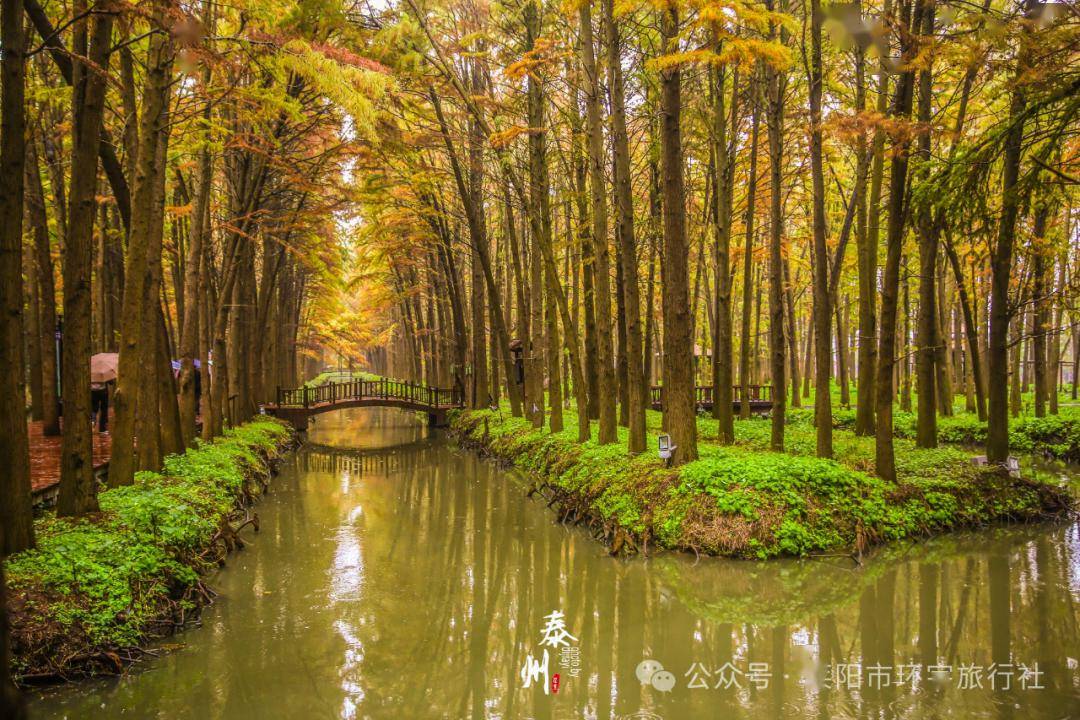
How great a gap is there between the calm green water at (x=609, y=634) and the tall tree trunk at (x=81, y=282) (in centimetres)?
204

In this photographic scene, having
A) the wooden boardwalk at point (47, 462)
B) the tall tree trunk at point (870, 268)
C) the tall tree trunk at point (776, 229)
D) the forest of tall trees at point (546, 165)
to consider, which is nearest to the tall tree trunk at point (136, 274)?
the forest of tall trees at point (546, 165)

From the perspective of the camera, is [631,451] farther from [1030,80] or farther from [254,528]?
[1030,80]

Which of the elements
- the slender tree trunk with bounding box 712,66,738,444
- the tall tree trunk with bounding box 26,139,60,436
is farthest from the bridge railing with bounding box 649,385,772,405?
the tall tree trunk with bounding box 26,139,60,436

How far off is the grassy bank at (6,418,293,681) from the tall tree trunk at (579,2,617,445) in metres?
6.98

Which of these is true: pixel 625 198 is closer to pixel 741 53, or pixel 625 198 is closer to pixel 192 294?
pixel 741 53

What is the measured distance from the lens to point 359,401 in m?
27.9

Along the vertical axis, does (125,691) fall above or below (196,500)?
below

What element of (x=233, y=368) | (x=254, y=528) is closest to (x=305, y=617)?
(x=254, y=528)

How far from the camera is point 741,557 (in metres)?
8.77

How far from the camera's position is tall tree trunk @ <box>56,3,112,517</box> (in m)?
7.11

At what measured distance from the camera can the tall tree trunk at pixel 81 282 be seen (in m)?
7.11

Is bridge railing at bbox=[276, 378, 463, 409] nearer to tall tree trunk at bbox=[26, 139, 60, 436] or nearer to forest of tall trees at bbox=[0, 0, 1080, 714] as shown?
forest of tall trees at bbox=[0, 0, 1080, 714]

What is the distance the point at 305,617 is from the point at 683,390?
6115 mm

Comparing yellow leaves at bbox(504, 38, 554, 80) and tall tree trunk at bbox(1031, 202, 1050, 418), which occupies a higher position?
yellow leaves at bbox(504, 38, 554, 80)
